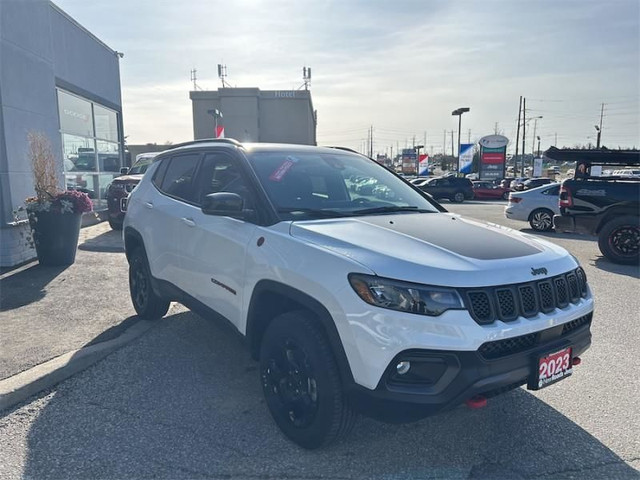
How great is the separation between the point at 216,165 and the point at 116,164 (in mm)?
13158

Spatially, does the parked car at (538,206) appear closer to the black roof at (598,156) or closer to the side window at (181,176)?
the black roof at (598,156)

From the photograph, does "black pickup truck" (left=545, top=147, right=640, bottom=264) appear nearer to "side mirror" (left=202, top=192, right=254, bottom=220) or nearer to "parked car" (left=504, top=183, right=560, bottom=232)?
"parked car" (left=504, top=183, right=560, bottom=232)

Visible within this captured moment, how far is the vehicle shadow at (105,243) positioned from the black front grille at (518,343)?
309 inches

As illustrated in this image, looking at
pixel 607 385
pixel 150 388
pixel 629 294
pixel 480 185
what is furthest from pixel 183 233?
pixel 480 185

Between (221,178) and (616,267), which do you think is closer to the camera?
(221,178)

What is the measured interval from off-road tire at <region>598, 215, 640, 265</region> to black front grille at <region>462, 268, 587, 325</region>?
6801 millimetres

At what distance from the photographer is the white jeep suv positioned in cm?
240

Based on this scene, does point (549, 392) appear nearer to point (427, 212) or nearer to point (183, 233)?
point (427, 212)

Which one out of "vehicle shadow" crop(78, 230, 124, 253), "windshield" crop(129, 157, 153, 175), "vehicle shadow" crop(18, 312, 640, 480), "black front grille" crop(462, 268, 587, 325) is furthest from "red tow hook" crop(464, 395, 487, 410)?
"windshield" crop(129, 157, 153, 175)

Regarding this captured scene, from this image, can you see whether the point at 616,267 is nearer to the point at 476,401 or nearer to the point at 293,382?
the point at 476,401

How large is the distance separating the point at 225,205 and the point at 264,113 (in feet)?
155

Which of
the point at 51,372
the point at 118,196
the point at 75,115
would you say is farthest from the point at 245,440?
the point at 75,115

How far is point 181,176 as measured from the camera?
4574 millimetres

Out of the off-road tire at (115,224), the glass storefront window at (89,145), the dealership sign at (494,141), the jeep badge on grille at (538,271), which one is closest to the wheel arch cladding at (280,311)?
the jeep badge on grille at (538,271)
